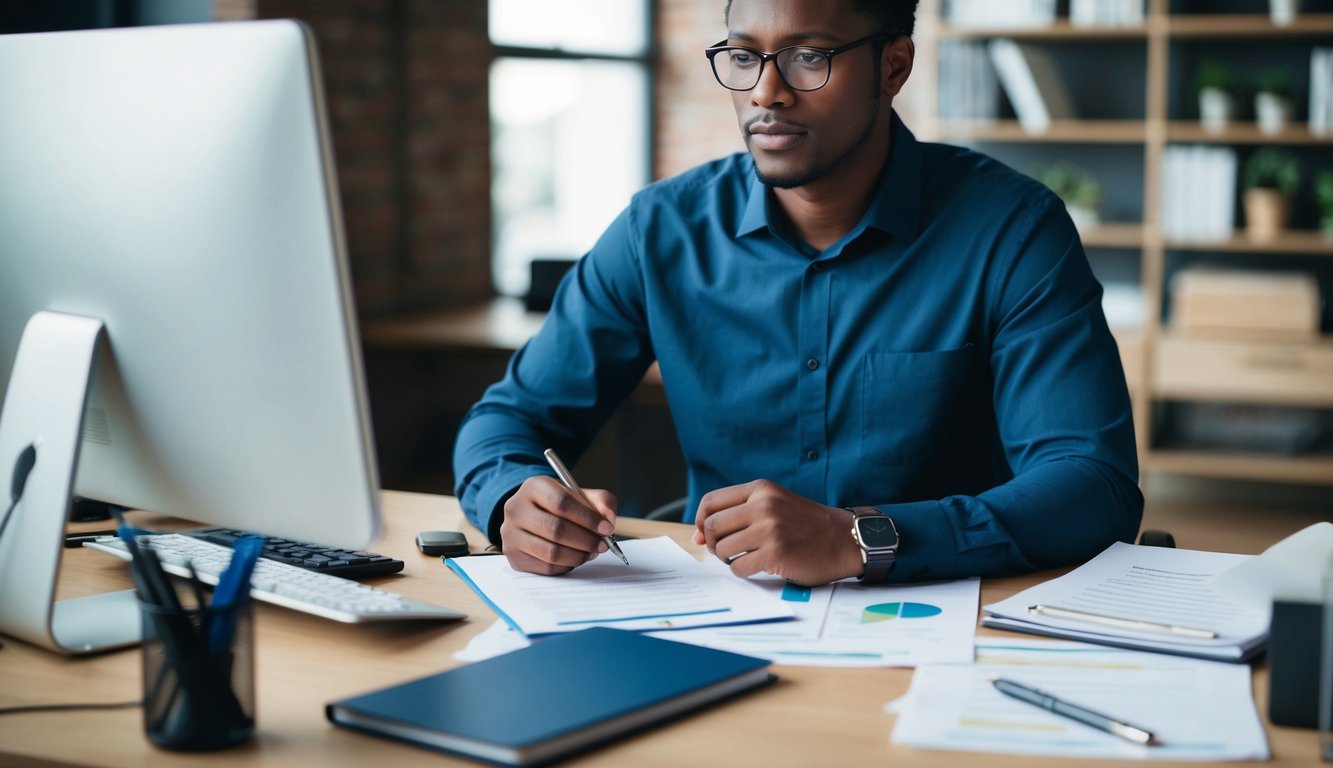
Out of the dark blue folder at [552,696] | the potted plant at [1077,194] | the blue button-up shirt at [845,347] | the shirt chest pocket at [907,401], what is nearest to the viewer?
the dark blue folder at [552,696]

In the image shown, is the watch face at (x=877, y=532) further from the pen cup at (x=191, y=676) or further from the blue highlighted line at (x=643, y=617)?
the pen cup at (x=191, y=676)

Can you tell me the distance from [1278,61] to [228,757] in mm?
4300

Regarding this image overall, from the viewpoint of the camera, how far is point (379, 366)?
3.48 m

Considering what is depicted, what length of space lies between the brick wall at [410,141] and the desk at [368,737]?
2411 mm

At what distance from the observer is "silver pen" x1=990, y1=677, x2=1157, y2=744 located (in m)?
0.90

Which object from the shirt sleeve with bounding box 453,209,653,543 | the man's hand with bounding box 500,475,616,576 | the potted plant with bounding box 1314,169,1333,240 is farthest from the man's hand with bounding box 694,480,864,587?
the potted plant with bounding box 1314,169,1333,240

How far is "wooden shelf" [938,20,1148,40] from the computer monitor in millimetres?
3592

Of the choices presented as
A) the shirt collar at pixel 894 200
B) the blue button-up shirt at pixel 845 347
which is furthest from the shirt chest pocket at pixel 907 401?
the shirt collar at pixel 894 200

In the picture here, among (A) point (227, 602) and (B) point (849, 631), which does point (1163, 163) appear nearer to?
(B) point (849, 631)

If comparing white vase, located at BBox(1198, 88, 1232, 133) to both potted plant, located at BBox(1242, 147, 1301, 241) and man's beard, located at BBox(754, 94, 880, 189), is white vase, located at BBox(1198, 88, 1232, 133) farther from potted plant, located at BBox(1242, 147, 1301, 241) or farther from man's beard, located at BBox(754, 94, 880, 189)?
man's beard, located at BBox(754, 94, 880, 189)

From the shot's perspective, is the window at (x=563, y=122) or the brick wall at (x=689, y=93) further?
the brick wall at (x=689, y=93)

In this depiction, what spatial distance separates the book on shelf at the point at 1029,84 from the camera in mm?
4234

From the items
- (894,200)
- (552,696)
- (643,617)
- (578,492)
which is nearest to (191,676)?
(552,696)

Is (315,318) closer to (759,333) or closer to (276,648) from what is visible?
(276,648)
